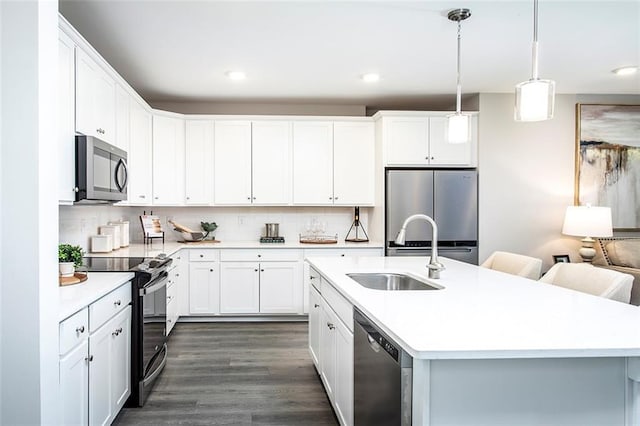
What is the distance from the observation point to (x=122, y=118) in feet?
11.2

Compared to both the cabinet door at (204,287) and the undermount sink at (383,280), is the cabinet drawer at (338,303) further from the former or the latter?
the cabinet door at (204,287)

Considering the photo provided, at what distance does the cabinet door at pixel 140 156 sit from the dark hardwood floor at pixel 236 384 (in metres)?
1.43

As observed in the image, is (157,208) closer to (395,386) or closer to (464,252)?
(464,252)

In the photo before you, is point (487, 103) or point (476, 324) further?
point (487, 103)

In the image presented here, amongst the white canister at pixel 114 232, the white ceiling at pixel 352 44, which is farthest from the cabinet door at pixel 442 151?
the white canister at pixel 114 232

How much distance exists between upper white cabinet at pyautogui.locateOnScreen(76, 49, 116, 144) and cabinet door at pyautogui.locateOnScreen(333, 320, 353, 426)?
194 centimetres

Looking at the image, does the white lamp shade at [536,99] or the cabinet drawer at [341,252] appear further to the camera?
the cabinet drawer at [341,252]

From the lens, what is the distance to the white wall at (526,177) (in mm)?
4504

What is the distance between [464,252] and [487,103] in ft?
5.43

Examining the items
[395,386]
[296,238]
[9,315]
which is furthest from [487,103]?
[9,315]

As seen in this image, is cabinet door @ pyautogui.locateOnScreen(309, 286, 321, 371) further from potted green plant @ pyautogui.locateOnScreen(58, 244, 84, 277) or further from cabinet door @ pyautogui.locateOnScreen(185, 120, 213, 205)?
cabinet door @ pyautogui.locateOnScreen(185, 120, 213, 205)

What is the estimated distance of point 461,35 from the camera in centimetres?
297

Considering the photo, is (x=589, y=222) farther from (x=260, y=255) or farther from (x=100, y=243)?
(x=100, y=243)

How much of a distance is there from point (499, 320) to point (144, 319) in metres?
2.08
